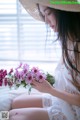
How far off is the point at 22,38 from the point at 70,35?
0.91m

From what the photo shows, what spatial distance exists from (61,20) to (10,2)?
0.93 metres

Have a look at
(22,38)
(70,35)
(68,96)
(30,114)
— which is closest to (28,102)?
(30,114)

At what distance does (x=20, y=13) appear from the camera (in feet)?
5.37

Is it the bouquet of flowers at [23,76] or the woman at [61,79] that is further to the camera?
the bouquet of flowers at [23,76]

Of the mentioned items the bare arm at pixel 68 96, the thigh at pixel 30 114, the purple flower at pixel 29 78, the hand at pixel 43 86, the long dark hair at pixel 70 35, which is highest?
the long dark hair at pixel 70 35

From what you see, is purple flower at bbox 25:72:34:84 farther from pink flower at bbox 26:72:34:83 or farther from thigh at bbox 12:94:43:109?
thigh at bbox 12:94:43:109

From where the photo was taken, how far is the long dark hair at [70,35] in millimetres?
763

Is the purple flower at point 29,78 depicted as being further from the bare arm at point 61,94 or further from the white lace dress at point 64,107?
the white lace dress at point 64,107

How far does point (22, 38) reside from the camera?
5.53ft

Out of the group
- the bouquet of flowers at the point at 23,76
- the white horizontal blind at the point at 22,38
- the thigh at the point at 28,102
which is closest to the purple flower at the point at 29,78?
the bouquet of flowers at the point at 23,76

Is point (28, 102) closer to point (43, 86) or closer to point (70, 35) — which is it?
point (43, 86)

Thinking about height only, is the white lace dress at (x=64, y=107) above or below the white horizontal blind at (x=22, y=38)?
below

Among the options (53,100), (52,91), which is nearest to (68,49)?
(52,91)

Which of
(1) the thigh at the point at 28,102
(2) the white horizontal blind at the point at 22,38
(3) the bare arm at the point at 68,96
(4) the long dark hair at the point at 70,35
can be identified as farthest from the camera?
(2) the white horizontal blind at the point at 22,38
